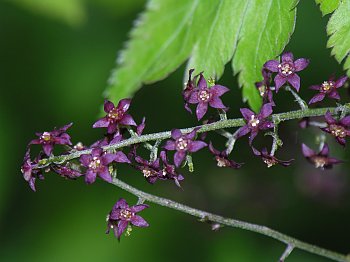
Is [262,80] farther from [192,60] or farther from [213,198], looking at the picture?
[213,198]

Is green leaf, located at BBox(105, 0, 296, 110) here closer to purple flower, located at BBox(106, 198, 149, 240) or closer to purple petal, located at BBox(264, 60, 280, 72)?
purple petal, located at BBox(264, 60, 280, 72)

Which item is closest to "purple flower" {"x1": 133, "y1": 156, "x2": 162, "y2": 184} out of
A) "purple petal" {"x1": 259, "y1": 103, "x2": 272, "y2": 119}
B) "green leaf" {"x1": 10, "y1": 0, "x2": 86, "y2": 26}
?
"purple petal" {"x1": 259, "y1": 103, "x2": 272, "y2": 119}

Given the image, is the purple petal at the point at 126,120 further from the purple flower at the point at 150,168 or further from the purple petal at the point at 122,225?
the purple petal at the point at 122,225

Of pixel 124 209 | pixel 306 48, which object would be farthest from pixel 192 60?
pixel 306 48

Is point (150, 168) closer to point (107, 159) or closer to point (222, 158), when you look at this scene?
point (107, 159)

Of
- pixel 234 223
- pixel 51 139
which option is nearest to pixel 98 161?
pixel 51 139

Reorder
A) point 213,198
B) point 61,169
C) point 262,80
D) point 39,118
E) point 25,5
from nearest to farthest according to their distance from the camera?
point 61,169 → point 262,80 → point 25,5 → point 213,198 → point 39,118
